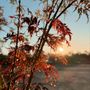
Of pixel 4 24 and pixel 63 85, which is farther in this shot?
pixel 63 85

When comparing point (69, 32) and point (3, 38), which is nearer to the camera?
point (69, 32)

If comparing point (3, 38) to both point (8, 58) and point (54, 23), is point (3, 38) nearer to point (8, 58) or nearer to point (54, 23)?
point (8, 58)

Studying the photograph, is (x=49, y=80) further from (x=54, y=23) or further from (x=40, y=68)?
(x=54, y=23)

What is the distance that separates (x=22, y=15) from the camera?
491cm

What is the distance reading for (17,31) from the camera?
5.03 metres

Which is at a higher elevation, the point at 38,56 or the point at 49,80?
the point at 38,56

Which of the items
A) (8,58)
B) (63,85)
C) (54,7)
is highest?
(54,7)

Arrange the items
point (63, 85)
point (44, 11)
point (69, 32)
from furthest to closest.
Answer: point (63, 85) < point (44, 11) < point (69, 32)

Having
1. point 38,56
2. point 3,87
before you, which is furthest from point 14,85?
point 38,56

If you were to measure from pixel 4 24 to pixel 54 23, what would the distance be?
87cm

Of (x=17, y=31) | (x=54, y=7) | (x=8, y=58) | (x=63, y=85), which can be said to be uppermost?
(x=54, y=7)

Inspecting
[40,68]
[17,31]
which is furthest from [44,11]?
[40,68]

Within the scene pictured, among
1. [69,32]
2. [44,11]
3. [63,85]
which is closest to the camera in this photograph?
[69,32]

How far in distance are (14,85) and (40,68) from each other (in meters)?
0.50
